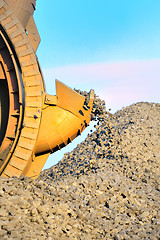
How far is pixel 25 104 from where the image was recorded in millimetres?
6809

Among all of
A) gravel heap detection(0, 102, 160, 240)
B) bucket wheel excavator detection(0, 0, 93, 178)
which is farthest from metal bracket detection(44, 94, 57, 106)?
gravel heap detection(0, 102, 160, 240)

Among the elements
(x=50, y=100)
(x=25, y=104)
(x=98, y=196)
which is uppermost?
(x=50, y=100)

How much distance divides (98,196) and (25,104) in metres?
2.67

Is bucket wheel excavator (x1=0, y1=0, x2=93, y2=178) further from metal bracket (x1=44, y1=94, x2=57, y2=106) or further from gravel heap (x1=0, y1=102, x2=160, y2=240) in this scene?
gravel heap (x1=0, y1=102, x2=160, y2=240)

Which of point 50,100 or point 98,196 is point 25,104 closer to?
point 50,100

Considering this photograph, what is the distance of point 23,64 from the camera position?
687 cm

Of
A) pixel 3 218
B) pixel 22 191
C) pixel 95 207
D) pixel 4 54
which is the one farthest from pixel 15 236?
pixel 4 54

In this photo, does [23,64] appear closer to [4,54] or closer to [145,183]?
[4,54]

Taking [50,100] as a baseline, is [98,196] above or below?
below

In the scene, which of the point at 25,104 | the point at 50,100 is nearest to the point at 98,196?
the point at 50,100

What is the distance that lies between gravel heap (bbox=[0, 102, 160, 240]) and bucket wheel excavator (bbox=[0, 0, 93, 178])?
Result: 95 centimetres

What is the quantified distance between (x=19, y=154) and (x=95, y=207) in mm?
2043

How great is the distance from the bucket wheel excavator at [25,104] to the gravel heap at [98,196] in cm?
95

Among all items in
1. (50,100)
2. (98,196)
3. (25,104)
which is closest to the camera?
(98,196)
